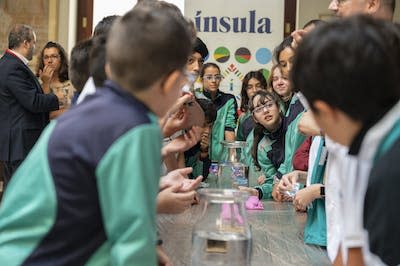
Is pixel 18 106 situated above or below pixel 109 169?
below

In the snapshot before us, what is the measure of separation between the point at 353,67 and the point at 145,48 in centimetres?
30

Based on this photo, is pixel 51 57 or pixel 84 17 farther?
pixel 84 17

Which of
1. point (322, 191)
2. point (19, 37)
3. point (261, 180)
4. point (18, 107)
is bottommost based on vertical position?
point (261, 180)

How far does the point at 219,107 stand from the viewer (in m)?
3.43

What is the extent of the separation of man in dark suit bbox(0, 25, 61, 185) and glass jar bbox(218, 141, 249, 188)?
1394 millimetres

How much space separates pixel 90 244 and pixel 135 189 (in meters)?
0.14

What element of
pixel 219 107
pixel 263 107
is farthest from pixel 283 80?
pixel 219 107

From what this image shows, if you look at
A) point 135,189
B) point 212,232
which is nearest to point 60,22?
point 212,232

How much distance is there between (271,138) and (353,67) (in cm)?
181

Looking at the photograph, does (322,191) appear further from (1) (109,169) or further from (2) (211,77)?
(2) (211,77)

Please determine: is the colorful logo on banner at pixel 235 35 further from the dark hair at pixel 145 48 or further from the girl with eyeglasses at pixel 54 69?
the dark hair at pixel 145 48

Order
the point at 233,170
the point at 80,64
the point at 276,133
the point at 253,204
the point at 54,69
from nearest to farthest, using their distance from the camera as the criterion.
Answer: the point at 80,64 < the point at 253,204 < the point at 233,170 < the point at 276,133 < the point at 54,69

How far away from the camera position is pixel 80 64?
1.29 metres

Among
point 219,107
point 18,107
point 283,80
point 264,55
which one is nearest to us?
point 283,80
